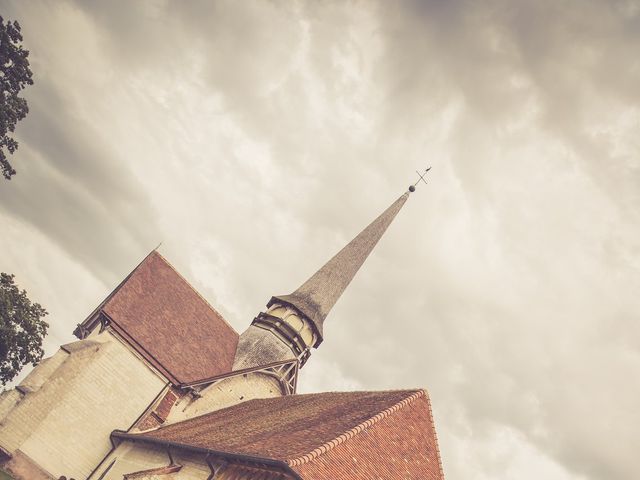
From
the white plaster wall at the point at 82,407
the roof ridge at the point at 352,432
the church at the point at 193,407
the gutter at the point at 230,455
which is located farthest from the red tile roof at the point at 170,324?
the roof ridge at the point at 352,432

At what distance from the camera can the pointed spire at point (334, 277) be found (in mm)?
23578

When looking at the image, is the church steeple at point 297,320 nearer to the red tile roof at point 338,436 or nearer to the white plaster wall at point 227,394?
Result: the white plaster wall at point 227,394

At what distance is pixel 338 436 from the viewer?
924 centimetres

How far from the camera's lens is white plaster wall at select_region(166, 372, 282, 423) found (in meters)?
17.3

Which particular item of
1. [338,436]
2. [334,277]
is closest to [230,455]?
[338,436]

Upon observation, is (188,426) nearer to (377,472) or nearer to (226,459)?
(226,459)

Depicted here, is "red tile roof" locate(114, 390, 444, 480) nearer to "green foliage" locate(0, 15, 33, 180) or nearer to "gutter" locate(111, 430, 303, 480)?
"gutter" locate(111, 430, 303, 480)

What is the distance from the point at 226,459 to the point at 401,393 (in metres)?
5.89

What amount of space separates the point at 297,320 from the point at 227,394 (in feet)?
19.5

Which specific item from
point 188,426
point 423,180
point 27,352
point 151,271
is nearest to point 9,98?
point 151,271

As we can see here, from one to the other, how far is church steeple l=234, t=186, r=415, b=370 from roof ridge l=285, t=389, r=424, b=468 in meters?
10.5

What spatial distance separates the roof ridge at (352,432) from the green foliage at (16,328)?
17.1m

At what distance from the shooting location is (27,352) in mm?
19797

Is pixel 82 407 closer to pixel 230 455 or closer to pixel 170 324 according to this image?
pixel 170 324
